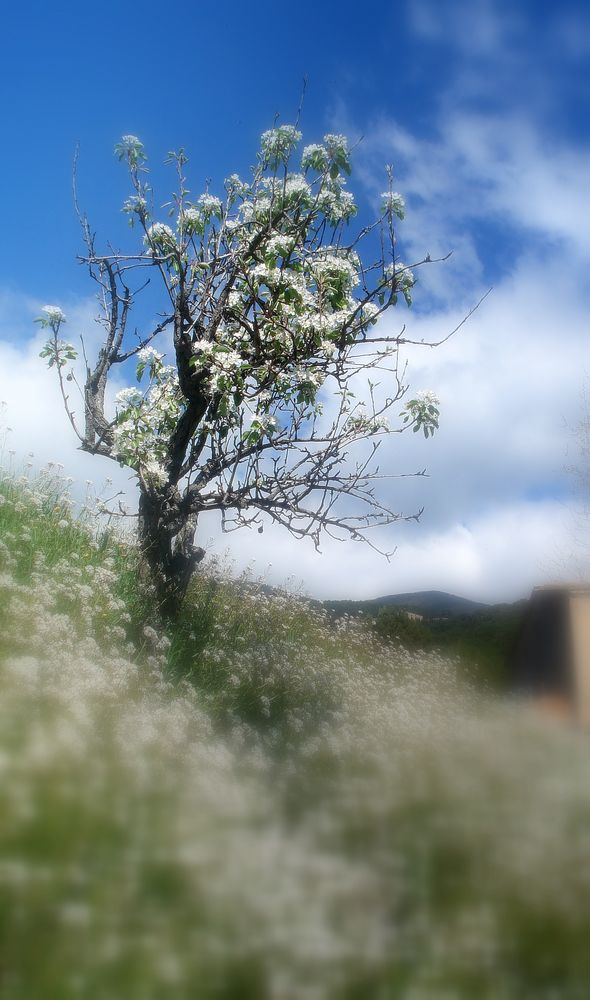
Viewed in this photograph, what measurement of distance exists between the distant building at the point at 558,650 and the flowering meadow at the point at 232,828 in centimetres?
38

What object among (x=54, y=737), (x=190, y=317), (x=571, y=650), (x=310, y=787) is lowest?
(x=310, y=787)

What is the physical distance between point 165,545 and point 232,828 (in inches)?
246

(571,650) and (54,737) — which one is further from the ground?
(571,650)

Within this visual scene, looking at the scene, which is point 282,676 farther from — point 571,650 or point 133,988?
point 133,988

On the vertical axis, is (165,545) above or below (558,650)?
above

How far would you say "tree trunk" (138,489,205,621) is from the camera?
984cm

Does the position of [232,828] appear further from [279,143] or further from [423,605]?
[423,605]

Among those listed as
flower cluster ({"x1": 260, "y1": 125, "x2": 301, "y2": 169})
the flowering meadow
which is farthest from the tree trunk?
flower cluster ({"x1": 260, "y1": 125, "x2": 301, "y2": 169})

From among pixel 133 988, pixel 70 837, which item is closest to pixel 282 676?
pixel 70 837

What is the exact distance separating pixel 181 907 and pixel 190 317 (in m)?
7.94

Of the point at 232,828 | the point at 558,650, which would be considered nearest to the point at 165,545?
the point at 558,650

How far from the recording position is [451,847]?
477 cm

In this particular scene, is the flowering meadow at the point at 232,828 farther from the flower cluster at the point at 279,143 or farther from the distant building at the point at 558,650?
the flower cluster at the point at 279,143

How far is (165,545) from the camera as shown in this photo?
10039 mm
